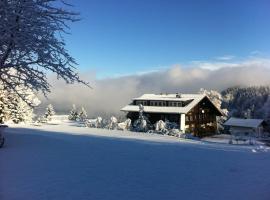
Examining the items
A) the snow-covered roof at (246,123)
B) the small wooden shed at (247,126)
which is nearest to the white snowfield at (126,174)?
the small wooden shed at (247,126)

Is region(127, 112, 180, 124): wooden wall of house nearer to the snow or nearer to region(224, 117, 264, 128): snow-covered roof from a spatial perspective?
the snow

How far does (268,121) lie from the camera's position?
259 ft

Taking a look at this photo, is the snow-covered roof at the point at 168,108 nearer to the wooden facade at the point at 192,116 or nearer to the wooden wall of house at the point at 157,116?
the wooden facade at the point at 192,116

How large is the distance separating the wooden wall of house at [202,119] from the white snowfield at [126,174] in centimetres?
3897

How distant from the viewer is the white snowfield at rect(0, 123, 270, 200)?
1049cm

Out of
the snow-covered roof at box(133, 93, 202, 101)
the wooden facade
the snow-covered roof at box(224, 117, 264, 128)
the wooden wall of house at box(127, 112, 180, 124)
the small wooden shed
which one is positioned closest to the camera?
the wooden wall of house at box(127, 112, 180, 124)

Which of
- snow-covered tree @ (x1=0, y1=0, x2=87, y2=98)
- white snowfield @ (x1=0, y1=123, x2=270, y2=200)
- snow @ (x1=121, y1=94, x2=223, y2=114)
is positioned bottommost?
white snowfield @ (x1=0, y1=123, x2=270, y2=200)

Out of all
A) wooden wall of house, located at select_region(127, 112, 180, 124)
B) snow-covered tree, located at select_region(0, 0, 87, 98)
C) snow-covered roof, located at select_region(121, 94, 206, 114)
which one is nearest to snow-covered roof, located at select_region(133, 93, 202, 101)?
snow-covered roof, located at select_region(121, 94, 206, 114)

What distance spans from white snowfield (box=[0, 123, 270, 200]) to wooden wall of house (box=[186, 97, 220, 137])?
3897cm

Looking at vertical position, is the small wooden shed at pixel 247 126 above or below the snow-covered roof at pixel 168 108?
below

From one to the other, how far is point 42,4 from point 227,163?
35.1 feet

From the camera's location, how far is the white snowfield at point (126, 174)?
10.5 metres

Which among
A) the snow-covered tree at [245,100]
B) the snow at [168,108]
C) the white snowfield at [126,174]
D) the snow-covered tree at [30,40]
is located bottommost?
the white snowfield at [126,174]

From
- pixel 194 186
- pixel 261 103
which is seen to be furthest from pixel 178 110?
pixel 261 103
